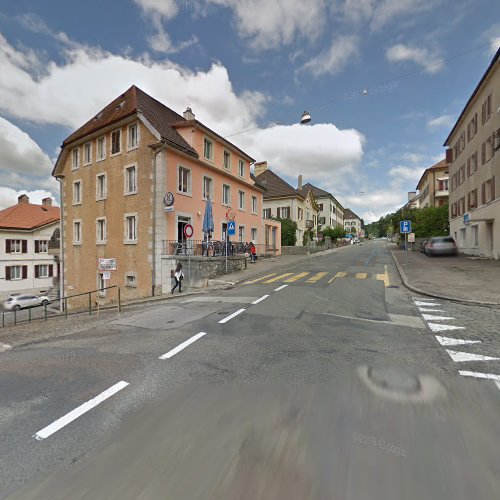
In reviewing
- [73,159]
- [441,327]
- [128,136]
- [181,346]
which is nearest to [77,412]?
[181,346]

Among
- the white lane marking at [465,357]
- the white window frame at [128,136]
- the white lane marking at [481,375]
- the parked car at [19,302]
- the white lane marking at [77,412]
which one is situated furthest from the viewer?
the parked car at [19,302]

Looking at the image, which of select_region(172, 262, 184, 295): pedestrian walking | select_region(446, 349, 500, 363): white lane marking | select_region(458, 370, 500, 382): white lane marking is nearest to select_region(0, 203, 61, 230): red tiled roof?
select_region(172, 262, 184, 295): pedestrian walking

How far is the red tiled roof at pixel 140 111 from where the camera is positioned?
16.4 m

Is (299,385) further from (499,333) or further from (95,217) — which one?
(95,217)

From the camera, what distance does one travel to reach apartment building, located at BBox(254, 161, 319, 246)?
3828 centimetres

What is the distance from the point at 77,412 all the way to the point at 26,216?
36901 millimetres

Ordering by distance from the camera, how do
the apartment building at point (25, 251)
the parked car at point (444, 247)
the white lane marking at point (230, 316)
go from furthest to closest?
the apartment building at point (25, 251) < the parked car at point (444, 247) < the white lane marking at point (230, 316)

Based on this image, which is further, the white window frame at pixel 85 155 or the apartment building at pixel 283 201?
the apartment building at pixel 283 201

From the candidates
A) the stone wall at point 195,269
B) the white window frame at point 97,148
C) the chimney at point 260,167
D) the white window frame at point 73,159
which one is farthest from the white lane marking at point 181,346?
the chimney at point 260,167

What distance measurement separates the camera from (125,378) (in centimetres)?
377

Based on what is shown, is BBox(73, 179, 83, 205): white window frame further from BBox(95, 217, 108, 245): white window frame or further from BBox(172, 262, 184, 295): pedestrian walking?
BBox(172, 262, 184, 295): pedestrian walking

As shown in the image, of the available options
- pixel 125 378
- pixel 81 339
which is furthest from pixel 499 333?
pixel 81 339

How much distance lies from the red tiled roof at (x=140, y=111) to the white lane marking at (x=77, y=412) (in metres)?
14.6

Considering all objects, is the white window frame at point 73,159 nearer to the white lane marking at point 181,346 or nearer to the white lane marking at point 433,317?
the white lane marking at point 181,346
